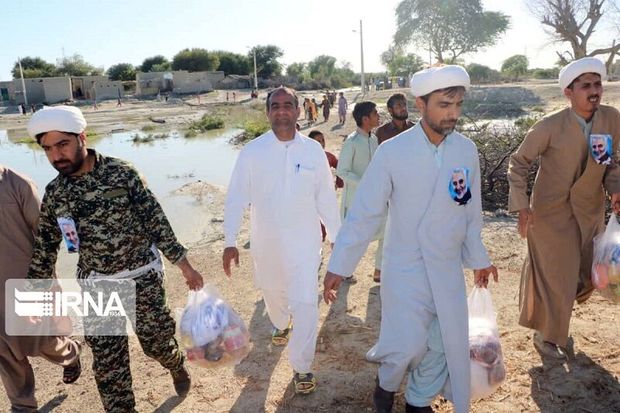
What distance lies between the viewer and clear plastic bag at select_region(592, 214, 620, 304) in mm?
3293

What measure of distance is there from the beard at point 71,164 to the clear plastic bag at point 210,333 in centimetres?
97

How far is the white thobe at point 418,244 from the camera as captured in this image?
8.70ft

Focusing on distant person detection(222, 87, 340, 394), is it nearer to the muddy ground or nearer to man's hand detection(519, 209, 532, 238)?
the muddy ground

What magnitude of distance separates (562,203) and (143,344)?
284 centimetres

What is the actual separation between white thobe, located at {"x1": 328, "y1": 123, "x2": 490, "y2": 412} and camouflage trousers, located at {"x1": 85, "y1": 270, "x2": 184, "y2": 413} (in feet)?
3.55

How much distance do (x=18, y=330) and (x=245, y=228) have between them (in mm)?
4448

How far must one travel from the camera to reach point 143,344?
3.10m

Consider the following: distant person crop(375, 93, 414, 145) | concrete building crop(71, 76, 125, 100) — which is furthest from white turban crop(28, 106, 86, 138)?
concrete building crop(71, 76, 125, 100)

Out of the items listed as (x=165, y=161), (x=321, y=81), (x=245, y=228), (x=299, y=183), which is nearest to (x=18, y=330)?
(x=299, y=183)

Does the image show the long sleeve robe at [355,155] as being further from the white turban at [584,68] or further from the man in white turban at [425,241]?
the man in white turban at [425,241]

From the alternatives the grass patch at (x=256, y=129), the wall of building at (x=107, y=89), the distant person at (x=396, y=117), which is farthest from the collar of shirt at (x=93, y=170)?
the wall of building at (x=107, y=89)

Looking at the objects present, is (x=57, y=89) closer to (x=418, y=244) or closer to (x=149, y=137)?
(x=149, y=137)

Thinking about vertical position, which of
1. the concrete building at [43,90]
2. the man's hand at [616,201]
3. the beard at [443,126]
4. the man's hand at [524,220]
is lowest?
the man's hand at [524,220]

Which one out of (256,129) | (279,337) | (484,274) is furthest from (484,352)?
(256,129)
